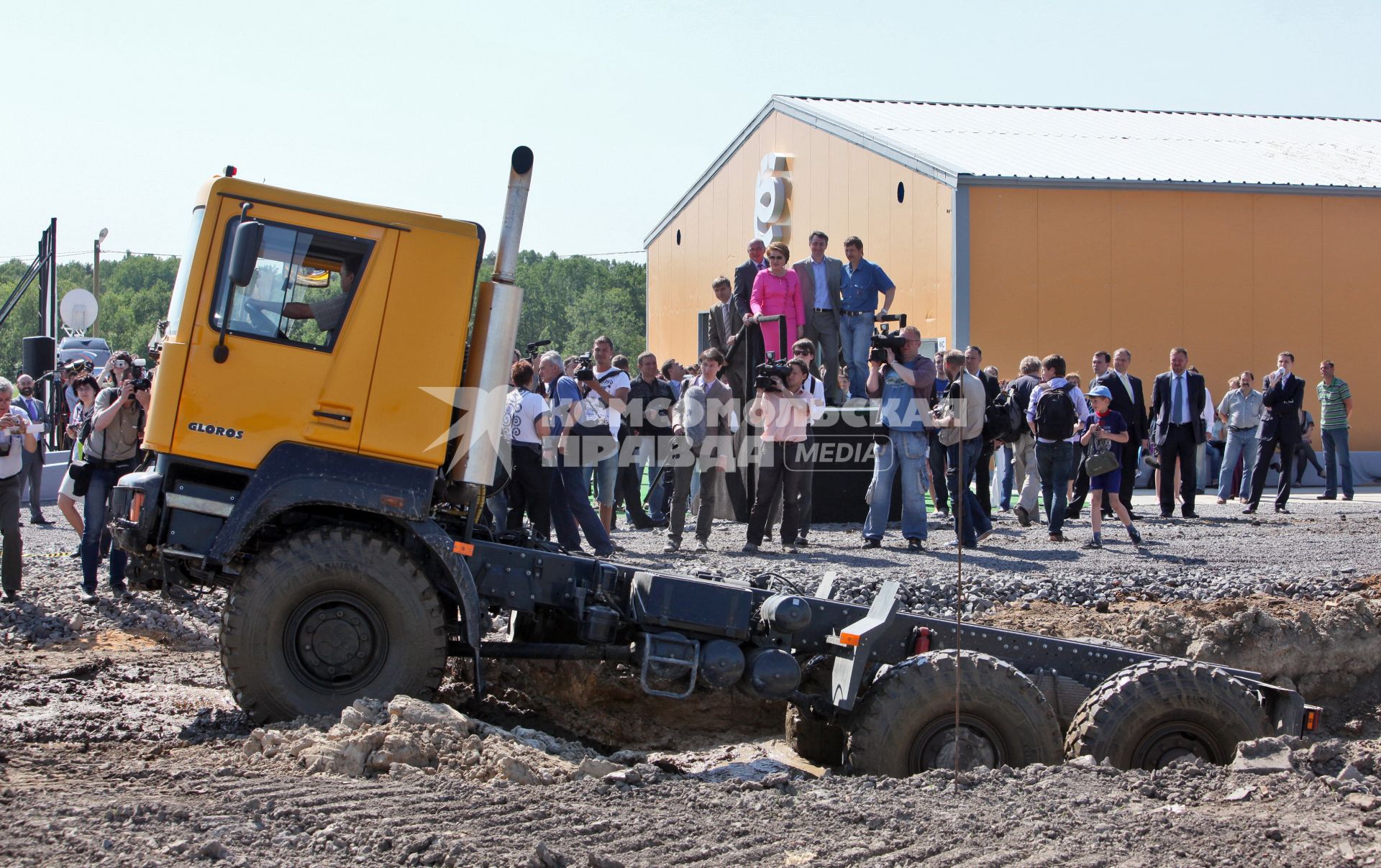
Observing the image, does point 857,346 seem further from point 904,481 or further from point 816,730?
point 816,730

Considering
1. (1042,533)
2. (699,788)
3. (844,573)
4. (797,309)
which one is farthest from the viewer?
(797,309)

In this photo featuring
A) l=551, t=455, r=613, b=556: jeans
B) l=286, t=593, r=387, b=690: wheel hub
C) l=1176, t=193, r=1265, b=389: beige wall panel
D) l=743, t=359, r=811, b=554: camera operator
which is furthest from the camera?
l=1176, t=193, r=1265, b=389: beige wall panel

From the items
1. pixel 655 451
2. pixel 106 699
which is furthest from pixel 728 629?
pixel 655 451

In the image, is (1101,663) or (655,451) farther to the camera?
(655,451)

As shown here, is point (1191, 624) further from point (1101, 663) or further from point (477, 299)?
point (477, 299)

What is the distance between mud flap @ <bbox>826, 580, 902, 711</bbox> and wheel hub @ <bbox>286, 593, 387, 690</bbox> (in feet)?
7.93

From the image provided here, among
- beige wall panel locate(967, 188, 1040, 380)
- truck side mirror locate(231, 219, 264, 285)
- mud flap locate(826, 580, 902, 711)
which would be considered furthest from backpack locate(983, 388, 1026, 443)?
truck side mirror locate(231, 219, 264, 285)

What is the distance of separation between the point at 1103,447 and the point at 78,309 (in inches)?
955

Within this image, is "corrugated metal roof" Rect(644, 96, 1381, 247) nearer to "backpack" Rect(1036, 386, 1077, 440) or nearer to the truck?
"backpack" Rect(1036, 386, 1077, 440)

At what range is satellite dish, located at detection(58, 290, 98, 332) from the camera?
2834 centimetres

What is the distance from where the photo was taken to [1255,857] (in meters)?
4.73

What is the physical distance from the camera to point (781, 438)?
1214 centimetres

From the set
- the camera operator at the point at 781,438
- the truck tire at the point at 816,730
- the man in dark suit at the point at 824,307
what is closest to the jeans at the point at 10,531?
the camera operator at the point at 781,438

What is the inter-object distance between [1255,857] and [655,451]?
32.8 ft
